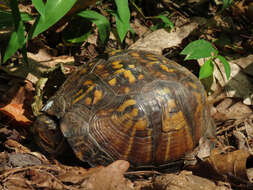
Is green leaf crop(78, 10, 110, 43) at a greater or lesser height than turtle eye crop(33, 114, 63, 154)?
greater

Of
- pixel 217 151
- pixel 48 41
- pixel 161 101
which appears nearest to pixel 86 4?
pixel 48 41

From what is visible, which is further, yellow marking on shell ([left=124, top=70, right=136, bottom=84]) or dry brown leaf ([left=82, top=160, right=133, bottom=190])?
yellow marking on shell ([left=124, top=70, right=136, bottom=84])

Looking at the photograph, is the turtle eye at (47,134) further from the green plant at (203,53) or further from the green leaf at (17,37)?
the green plant at (203,53)

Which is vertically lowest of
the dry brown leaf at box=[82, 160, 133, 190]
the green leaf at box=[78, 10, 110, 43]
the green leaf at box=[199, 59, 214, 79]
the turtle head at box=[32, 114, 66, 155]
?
the dry brown leaf at box=[82, 160, 133, 190]

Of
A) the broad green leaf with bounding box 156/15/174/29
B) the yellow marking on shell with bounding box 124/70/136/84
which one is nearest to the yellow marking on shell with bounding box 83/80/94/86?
the yellow marking on shell with bounding box 124/70/136/84

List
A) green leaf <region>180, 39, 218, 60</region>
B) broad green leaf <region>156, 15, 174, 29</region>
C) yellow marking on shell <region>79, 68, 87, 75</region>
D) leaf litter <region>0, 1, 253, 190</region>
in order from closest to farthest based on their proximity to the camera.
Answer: leaf litter <region>0, 1, 253, 190</region> < yellow marking on shell <region>79, 68, 87, 75</region> < green leaf <region>180, 39, 218, 60</region> < broad green leaf <region>156, 15, 174, 29</region>

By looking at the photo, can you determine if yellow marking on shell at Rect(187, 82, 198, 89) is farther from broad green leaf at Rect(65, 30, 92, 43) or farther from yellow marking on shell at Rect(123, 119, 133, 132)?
broad green leaf at Rect(65, 30, 92, 43)

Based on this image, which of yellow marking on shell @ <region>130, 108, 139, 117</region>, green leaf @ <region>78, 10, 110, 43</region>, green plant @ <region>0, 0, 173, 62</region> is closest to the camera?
green plant @ <region>0, 0, 173, 62</region>
